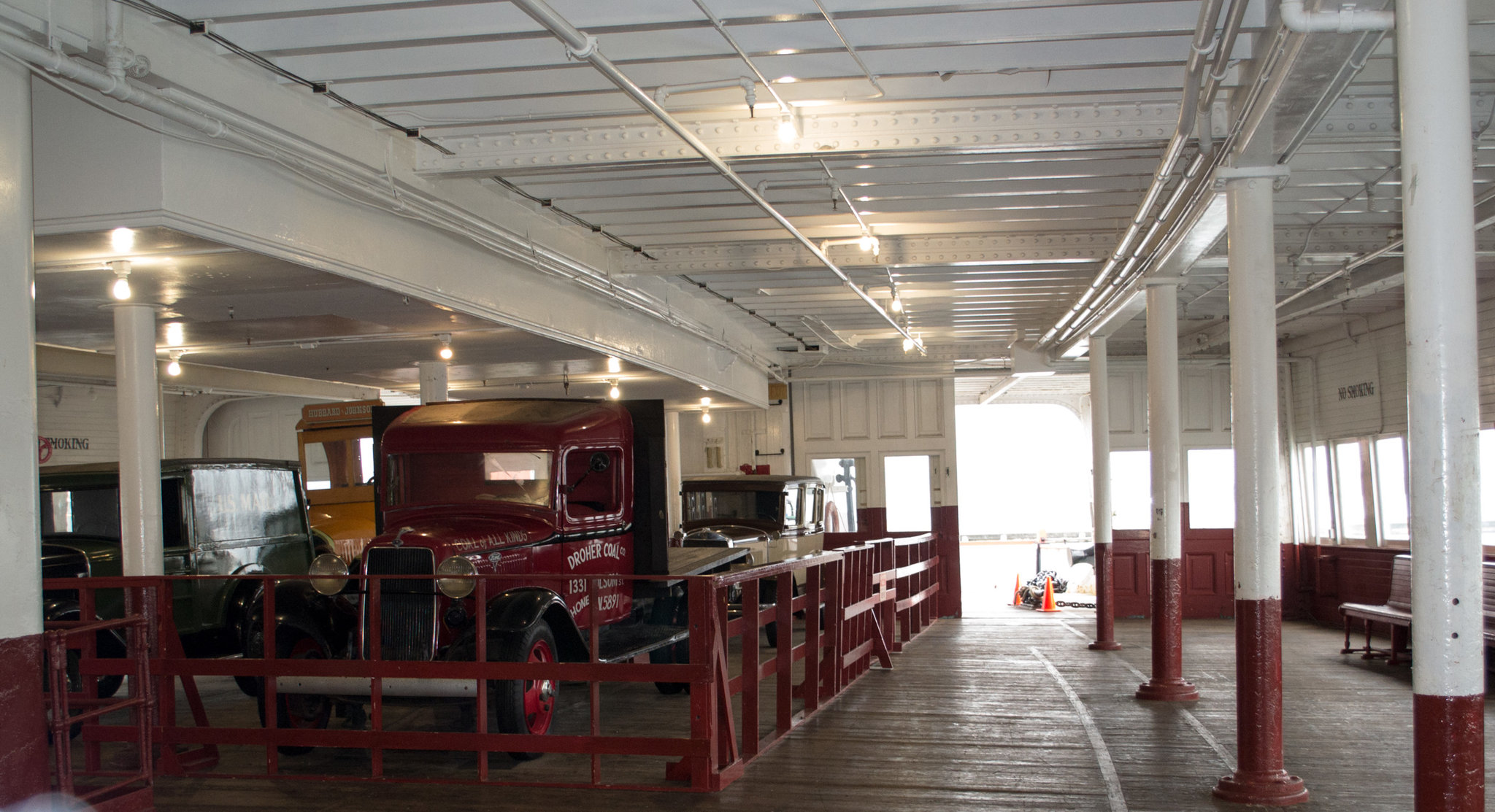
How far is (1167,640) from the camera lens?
951cm

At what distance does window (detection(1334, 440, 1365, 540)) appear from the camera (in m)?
15.2

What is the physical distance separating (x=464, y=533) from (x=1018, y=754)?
4.06 metres

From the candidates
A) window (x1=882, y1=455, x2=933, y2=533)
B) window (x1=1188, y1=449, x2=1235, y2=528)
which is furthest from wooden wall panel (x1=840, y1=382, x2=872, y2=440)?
window (x1=1188, y1=449, x2=1235, y2=528)

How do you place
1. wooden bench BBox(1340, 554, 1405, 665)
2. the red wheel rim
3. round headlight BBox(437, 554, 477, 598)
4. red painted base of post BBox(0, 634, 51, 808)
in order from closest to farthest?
red painted base of post BBox(0, 634, 51, 808) < round headlight BBox(437, 554, 477, 598) < the red wheel rim < wooden bench BBox(1340, 554, 1405, 665)

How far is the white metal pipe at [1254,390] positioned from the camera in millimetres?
6328

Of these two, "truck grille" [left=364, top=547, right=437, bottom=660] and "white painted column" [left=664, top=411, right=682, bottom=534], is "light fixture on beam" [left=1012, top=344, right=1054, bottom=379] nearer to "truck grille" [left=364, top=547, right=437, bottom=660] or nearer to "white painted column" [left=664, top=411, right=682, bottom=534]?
"white painted column" [left=664, top=411, right=682, bottom=534]

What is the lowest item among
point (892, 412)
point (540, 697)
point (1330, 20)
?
point (540, 697)

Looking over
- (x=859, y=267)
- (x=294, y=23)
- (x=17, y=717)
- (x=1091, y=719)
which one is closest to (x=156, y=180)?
(x=294, y=23)

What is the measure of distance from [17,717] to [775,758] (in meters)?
4.26

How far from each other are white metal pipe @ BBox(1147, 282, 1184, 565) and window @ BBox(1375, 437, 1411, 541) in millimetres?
6253

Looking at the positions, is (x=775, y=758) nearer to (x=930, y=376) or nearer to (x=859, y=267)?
(x=859, y=267)

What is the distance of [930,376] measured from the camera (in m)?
18.7

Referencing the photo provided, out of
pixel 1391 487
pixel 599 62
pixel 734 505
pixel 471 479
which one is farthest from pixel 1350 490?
pixel 599 62

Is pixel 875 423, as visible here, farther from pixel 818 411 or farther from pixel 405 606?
pixel 405 606
